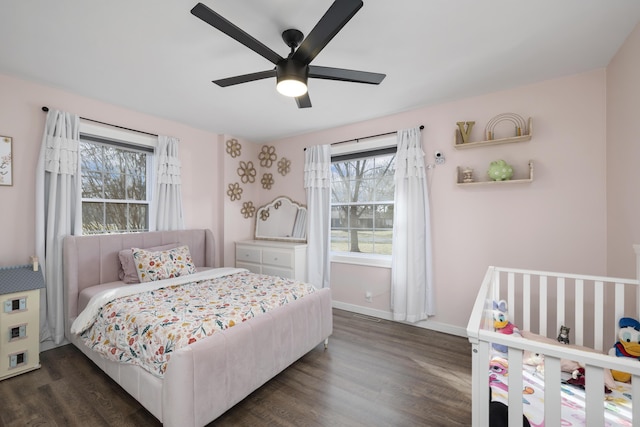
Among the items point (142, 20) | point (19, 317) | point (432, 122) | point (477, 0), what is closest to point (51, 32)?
point (142, 20)

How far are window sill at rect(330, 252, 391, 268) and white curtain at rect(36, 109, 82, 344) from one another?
295 cm

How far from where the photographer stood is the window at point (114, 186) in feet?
9.78

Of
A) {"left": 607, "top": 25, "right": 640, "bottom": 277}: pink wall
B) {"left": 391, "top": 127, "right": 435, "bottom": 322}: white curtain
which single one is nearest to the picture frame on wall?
{"left": 391, "top": 127, "right": 435, "bottom": 322}: white curtain

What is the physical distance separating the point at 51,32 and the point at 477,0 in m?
2.70

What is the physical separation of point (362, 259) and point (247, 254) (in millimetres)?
1686

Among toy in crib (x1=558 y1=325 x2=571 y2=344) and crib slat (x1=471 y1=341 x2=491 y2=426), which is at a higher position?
crib slat (x1=471 y1=341 x2=491 y2=426)

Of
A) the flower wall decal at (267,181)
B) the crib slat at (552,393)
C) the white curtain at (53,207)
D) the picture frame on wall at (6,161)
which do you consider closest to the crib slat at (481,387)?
the crib slat at (552,393)

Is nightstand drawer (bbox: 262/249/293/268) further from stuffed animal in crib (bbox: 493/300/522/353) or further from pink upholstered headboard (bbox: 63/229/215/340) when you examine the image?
stuffed animal in crib (bbox: 493/300/522/353)

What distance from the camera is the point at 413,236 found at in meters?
3.17

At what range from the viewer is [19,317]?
2215 mm

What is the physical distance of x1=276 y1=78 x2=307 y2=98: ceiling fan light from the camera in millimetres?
1712

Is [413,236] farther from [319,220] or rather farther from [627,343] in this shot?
[627,343]

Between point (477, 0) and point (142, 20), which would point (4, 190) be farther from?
point (477, 0)

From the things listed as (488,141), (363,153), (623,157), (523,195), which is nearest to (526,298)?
(523,195)
